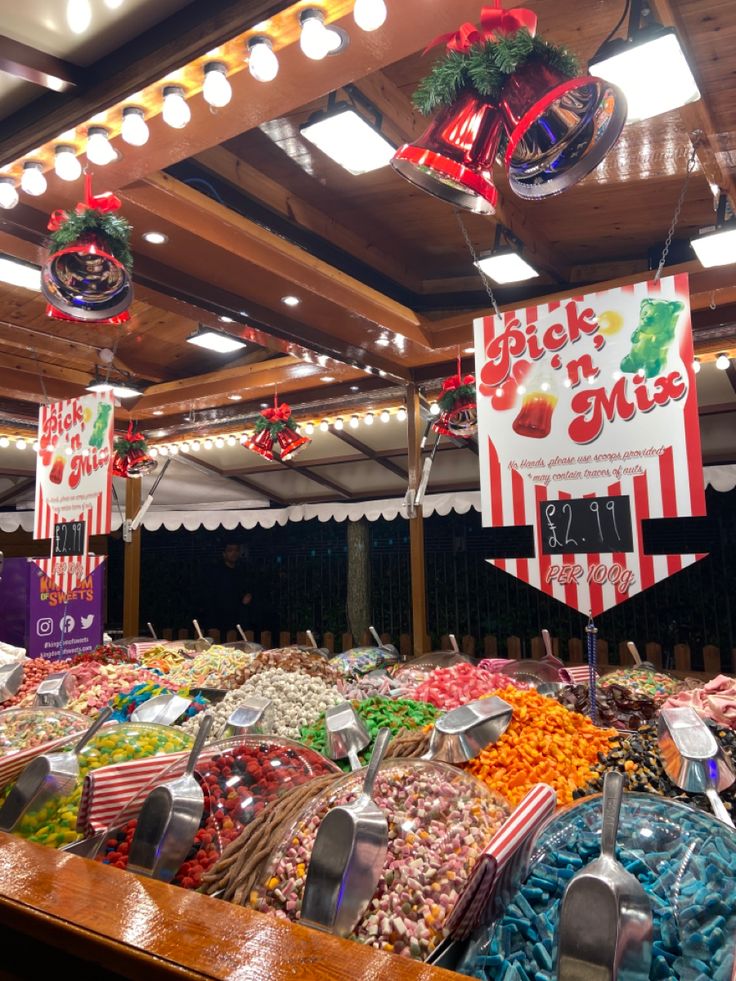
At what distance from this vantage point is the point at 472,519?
746 cm

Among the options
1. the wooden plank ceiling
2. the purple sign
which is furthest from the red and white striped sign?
the purple sign

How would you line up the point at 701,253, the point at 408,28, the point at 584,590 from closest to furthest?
the point at 408,28, the point at 584,590, the point at 701,253

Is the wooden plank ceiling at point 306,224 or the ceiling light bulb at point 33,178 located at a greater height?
the wooden plank ceiling at point 306,224

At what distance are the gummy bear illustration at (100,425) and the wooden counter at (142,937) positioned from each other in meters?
3.45

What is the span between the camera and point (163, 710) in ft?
6.71

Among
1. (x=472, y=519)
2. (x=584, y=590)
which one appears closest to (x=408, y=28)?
(x=584, y=590)

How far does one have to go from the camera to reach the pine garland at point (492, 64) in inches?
59.5

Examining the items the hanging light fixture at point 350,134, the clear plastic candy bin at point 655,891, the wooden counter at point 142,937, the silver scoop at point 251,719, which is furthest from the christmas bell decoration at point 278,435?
the clear plastic candy bin at point 655,891

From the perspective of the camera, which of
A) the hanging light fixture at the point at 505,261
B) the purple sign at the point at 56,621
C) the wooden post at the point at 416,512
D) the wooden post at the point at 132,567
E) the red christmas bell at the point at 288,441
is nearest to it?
the hanging light fixture at the point at 505,261

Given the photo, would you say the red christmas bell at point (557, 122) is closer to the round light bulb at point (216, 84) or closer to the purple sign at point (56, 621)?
the round light bulb at point (216, 84)

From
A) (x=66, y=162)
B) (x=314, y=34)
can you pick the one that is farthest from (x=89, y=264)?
(x=314, y=34)

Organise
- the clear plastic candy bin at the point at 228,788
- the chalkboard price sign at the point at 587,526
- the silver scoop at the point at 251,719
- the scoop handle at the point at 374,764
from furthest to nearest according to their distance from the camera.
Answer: the chalkboard price sign at the point at 587,526, the silver scoop at the point at 251,719, the clear plastic candy bin at the point at 228,788, the scoop handle at the point at 374,764

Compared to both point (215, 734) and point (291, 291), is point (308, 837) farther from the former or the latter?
point (291, 291)

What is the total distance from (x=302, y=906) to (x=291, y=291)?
3.16m
